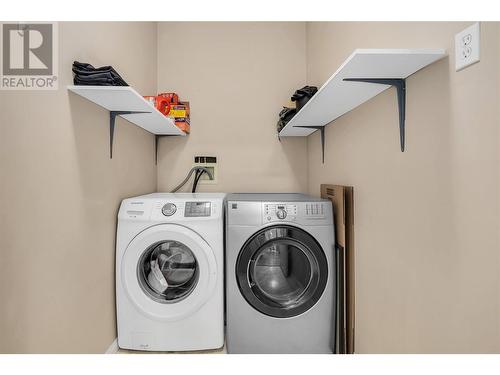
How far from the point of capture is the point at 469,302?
89 centimetres

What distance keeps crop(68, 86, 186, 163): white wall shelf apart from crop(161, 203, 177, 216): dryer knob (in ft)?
1.52

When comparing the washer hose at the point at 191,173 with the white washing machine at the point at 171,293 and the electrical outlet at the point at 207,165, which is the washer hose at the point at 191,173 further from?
the white washing machine at the point at 171,293

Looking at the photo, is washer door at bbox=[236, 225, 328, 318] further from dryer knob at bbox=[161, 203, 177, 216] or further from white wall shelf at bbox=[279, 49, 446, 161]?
white wall shelf at bbox=[279, 49, 446, 161]

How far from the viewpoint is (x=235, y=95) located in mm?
2617

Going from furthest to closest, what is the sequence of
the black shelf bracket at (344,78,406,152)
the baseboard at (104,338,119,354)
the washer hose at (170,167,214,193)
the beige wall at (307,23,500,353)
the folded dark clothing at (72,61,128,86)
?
the washer hose at (170,167,214,193)
the baseboard at (104,338,119,354)
the folded dark clothing at (72,61,128,86)
the black shelf bracket at (344,78,406,152)
the beige wall at (307,23,500,353)

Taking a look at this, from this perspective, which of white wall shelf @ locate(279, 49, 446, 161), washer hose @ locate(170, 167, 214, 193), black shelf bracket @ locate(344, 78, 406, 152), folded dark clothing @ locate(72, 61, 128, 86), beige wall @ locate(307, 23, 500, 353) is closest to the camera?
beige wall @ locate(307, 23, 500, 353)

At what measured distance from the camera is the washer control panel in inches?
67.9

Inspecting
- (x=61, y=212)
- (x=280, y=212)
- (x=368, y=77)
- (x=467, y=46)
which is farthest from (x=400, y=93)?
(x=61, y=212)

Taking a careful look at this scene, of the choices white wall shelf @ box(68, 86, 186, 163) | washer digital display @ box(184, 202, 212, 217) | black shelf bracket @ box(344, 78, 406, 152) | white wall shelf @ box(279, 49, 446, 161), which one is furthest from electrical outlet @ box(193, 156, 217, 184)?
black shelf bracket @ box(344, 78, 406, 152)

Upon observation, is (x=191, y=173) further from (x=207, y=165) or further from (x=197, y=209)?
(x=197, y=209)

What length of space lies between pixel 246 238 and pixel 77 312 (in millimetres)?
972

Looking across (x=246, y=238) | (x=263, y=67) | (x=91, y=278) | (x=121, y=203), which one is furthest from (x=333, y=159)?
(x=91, y=278)

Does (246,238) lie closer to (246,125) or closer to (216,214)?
(216,214)

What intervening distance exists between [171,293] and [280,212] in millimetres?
887
